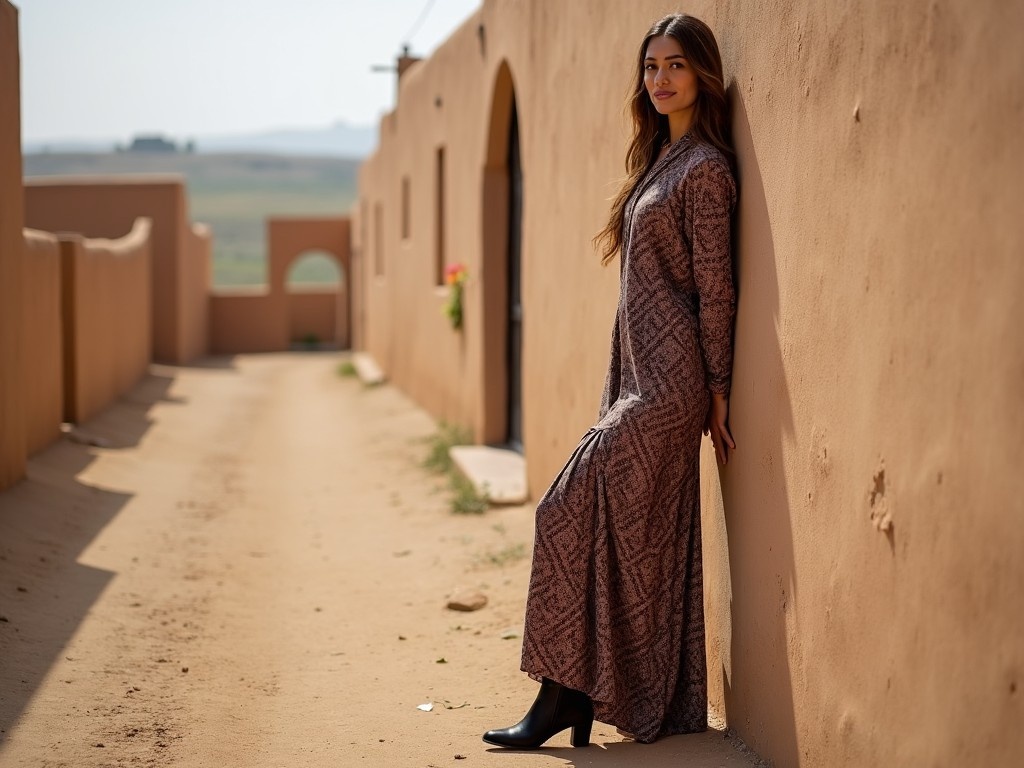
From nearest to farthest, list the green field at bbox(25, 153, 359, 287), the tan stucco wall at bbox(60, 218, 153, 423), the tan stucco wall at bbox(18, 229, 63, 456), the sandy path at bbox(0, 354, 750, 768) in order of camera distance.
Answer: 1. the sandy path at bbox(0, 354, 750, 768)
2. the tan stucco wall at bbox(18, 229, 63, 456)
3. the tan stucco wall at bbox(60, 218, 153, 423)
4. the green field at bbox(25, 153, 359, 287)

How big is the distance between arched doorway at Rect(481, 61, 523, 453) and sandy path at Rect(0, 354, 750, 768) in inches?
32.2

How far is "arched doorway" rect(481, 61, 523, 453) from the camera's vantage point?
923 cm

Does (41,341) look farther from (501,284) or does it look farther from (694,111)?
(694,111)

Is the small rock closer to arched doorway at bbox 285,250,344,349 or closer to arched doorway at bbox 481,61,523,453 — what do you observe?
arched doorway at bbox 481,61,523,453

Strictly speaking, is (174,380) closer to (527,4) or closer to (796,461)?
(527,4)

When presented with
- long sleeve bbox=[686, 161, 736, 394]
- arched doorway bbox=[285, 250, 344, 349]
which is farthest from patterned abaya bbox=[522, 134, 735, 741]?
arched doorway bbox=[285, 250, 344, 349]

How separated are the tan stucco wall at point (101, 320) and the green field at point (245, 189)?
201ft

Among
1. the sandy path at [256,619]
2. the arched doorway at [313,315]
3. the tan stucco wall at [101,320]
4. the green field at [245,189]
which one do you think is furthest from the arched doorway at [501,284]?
the green field at [245,189]

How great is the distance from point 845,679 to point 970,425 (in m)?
0.80

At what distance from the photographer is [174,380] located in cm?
1614

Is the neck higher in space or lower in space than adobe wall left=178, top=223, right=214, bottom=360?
higher

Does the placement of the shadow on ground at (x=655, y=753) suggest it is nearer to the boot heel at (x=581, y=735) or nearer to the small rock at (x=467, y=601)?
the boot heel at (x=581, y=735)

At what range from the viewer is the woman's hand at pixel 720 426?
3463mm

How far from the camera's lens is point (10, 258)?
668cm
